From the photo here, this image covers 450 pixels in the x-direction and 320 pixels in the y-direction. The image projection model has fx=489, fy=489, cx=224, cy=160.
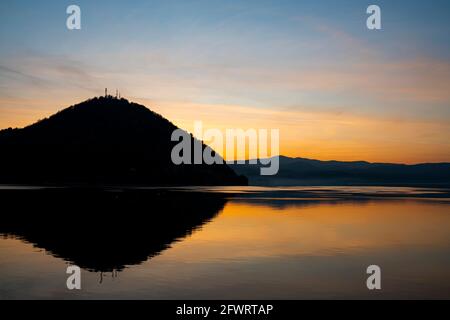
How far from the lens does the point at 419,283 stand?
2275 centimetres

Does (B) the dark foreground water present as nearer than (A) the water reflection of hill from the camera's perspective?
Yes

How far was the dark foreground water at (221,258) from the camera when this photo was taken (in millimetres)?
20734

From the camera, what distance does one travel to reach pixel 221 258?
2867 cm

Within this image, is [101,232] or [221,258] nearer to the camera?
[221,258]

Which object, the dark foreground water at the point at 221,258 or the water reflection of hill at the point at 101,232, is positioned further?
the water reflection of hill at the point at 101,232

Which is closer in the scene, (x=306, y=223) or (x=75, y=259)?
(x=75, y=259)

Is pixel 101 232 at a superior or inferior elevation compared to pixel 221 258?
superior

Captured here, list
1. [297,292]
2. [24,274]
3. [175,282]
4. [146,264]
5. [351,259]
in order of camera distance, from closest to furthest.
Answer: [297,292] < [175,282] < [24,274] < [146,264] < [351,259]

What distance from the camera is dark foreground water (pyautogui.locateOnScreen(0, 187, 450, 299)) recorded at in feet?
68.0

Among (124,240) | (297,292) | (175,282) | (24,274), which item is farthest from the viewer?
(124,240)
